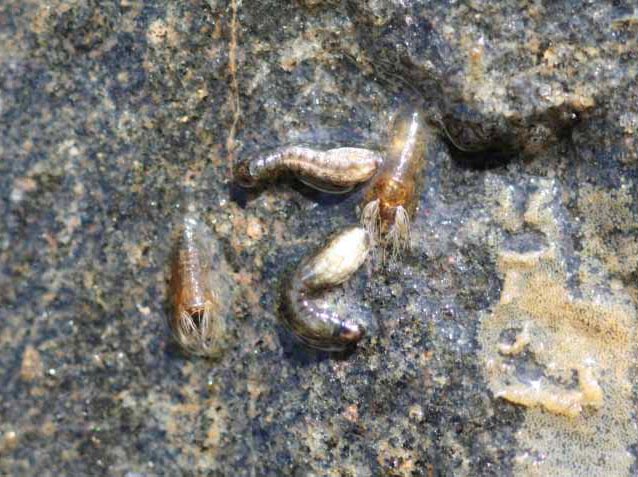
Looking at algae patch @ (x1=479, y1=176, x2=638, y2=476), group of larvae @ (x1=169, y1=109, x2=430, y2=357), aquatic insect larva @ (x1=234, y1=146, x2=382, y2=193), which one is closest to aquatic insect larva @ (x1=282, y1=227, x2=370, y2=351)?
group of larvae @ (x1=169, y1=109, x2=430, y2=357)

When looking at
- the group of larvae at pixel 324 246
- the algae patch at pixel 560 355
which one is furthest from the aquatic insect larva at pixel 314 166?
the algae patch at pixel 560 355

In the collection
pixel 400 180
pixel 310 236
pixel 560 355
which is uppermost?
pixel 400 180

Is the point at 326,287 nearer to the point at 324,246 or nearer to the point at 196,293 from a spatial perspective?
the point at 324,246

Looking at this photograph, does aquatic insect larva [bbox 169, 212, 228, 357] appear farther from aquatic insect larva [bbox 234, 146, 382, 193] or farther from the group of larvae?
aquatic insect larva [bbox 234, 146, 382, 193]

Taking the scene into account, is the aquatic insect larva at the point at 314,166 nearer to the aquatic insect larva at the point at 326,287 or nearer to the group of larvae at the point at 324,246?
the group of larvae at the point at 324,246

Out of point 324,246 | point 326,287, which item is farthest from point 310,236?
point 326,287

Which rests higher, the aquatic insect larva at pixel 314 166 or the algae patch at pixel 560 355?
the aquatic insect larva at pixel 314 166
